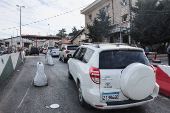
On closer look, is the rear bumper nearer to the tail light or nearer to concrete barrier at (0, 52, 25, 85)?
the tail light

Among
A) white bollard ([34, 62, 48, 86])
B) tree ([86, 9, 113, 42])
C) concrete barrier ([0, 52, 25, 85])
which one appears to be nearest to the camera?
white bollard ([34, 62, 48, 86])

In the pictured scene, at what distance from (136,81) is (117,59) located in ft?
2.11

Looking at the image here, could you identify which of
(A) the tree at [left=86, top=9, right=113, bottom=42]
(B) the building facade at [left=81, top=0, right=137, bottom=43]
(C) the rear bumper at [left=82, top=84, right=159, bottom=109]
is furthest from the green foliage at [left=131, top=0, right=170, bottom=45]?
(C) the rear bumper at [left=82, top=84, right=159, bottom=109]

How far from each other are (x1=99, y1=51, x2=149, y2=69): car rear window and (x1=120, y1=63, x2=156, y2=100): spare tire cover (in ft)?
0.77

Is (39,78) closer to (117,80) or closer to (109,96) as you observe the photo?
→ (109,96)

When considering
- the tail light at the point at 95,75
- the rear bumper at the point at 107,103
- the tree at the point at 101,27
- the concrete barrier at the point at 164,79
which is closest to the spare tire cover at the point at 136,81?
the rear bumper at the point at 107,103

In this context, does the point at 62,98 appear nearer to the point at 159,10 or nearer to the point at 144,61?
the point at 144,61

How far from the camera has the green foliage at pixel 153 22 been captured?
13.8 metres

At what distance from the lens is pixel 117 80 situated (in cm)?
300

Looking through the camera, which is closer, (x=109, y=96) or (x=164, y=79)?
(x=109, y=96)

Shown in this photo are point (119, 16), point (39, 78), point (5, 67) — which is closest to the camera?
point (39, 78)

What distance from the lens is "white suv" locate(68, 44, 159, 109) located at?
2844mm

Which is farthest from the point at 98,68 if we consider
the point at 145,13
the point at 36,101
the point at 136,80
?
the point at 145,13

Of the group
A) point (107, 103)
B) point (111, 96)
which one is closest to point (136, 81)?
point (111, 96)
